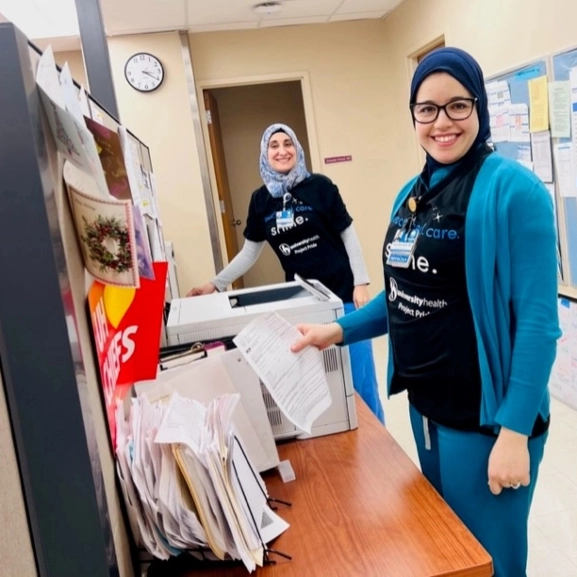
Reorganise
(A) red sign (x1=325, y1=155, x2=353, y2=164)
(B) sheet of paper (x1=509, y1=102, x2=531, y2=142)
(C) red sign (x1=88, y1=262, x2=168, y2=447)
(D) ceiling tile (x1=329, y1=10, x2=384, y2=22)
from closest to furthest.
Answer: (C) red sign (x1=88, y1=262, x2=168, y2=447)
(B) sheet of paper (x1=509, y1=102, x2=531, y2=142)
(D) ceiling tile (x1=329, y1=10, x2=384, y2=22)
(A) red sign (x1=325, y1=155, x2=353, y2=164)

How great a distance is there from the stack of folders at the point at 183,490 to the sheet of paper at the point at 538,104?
102 inches

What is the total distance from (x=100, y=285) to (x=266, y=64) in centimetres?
428

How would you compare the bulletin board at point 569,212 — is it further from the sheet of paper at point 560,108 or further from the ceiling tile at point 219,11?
the ceiling tile at point 219,11

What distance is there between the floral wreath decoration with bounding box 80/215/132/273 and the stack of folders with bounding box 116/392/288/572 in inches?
10.2

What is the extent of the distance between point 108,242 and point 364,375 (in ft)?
4.99

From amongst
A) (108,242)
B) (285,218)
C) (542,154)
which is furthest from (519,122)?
(108,242)

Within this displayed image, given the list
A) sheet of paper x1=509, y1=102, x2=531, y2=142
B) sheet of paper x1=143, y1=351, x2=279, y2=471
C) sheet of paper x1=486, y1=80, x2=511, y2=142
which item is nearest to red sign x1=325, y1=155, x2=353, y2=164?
sheet of paper x1=486, y1=80, x2=511, y2=142

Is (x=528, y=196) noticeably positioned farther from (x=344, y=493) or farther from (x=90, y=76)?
(x=90, y=76)

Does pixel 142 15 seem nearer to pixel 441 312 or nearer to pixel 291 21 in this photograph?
pixel 291 21

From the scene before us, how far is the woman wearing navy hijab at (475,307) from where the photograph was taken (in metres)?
1.04

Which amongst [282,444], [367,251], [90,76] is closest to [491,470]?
[282,444]

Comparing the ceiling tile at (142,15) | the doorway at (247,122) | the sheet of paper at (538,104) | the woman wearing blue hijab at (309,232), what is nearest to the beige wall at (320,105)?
the ceiling tile at (142,15)

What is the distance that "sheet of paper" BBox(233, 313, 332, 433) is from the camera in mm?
1160

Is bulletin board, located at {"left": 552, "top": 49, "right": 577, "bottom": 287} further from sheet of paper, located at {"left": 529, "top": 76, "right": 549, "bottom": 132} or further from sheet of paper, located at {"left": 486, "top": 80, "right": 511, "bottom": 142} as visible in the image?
sheet of paper, located at {"left": 486, "top": 80, "right": 511, "bottom": 142}
